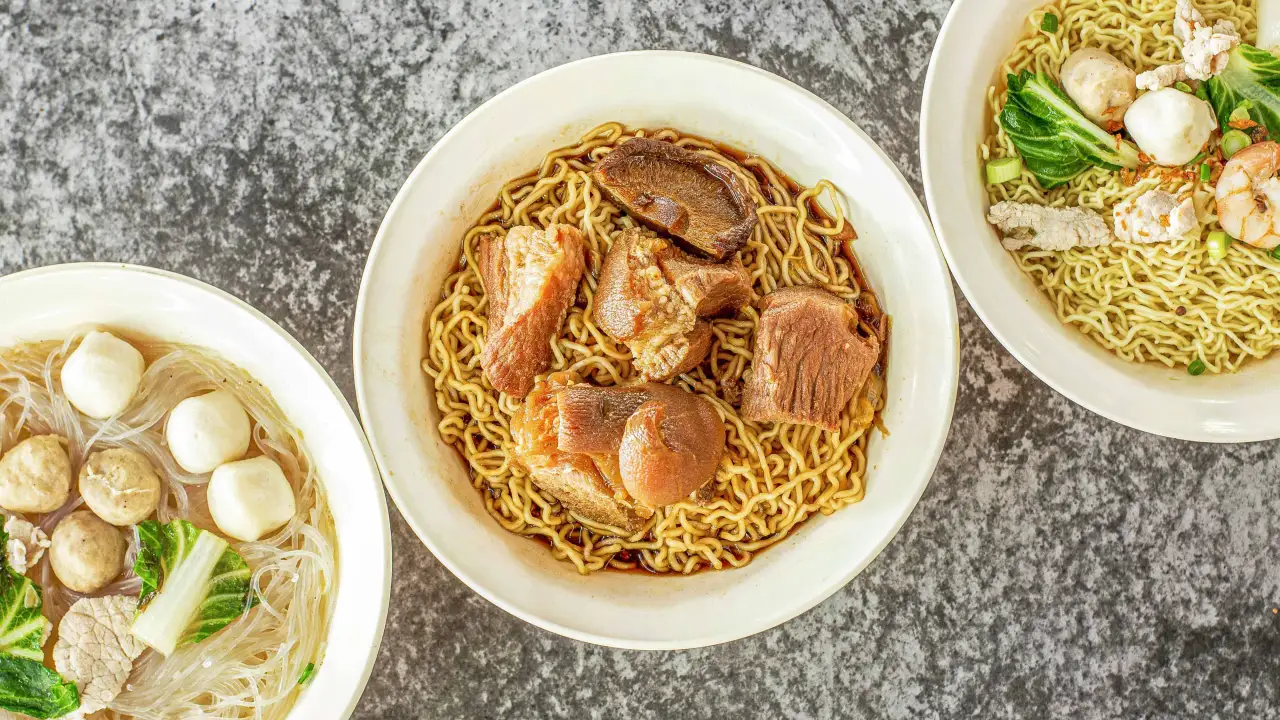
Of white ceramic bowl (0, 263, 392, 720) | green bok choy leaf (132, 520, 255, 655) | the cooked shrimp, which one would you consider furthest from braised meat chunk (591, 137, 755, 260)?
green bok choy leaf (132, 520, 255, 655)

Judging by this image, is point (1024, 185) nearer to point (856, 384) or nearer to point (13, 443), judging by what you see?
point (856, 384)

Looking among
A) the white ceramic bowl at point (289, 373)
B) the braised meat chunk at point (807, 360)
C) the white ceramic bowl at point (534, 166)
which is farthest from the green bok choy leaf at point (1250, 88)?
the white ceramic bowl at point (289, 373)

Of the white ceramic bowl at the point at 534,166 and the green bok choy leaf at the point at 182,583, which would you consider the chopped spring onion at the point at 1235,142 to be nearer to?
the white ceramic bowl at the point at 534,166

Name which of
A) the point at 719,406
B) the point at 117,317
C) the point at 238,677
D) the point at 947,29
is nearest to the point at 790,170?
the point at 947,29

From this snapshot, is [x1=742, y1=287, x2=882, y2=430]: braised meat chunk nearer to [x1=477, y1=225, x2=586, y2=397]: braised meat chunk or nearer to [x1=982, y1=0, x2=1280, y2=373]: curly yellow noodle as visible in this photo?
[x1=477, y1=225, x2=586, y2=397]: braised meat chunk

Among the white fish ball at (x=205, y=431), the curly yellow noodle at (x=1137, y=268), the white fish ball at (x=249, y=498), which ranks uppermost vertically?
the curly yellow noodle at (x=1137, y=268)

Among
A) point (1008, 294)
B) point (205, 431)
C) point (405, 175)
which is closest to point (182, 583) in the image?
point (205, 431)
